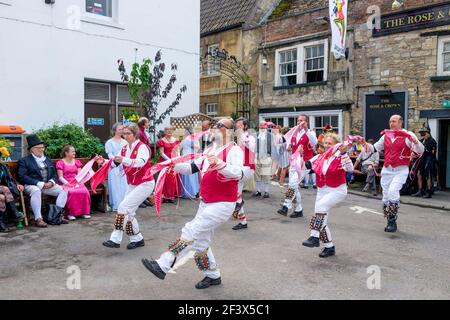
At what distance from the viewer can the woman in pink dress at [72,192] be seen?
8633mm

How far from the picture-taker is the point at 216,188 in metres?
4.89

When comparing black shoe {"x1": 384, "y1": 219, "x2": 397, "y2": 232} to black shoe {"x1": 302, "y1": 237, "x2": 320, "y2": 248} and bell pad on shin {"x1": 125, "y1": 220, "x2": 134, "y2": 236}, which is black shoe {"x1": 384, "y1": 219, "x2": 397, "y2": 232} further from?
bell pad on shin {"x1": 125, "y1": 220, "x2": 134, "y2": 236}

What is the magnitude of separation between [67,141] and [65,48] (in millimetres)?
3025

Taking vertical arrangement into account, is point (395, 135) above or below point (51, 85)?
below

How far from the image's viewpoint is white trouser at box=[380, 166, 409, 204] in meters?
Result: 7.87

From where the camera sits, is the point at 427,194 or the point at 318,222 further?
the point at 427,194

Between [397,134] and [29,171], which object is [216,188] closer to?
[397,134]

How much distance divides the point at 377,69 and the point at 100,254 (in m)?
12.5

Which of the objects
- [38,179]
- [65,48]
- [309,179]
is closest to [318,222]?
[38,179]

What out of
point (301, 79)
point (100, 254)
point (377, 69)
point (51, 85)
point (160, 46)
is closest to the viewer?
point (100, 254)

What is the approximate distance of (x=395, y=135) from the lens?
7938 mm

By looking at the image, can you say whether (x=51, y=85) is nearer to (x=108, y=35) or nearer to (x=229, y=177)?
(x=108, y=35)

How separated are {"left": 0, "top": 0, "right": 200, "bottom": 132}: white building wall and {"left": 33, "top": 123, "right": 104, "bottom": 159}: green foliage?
1345mm
